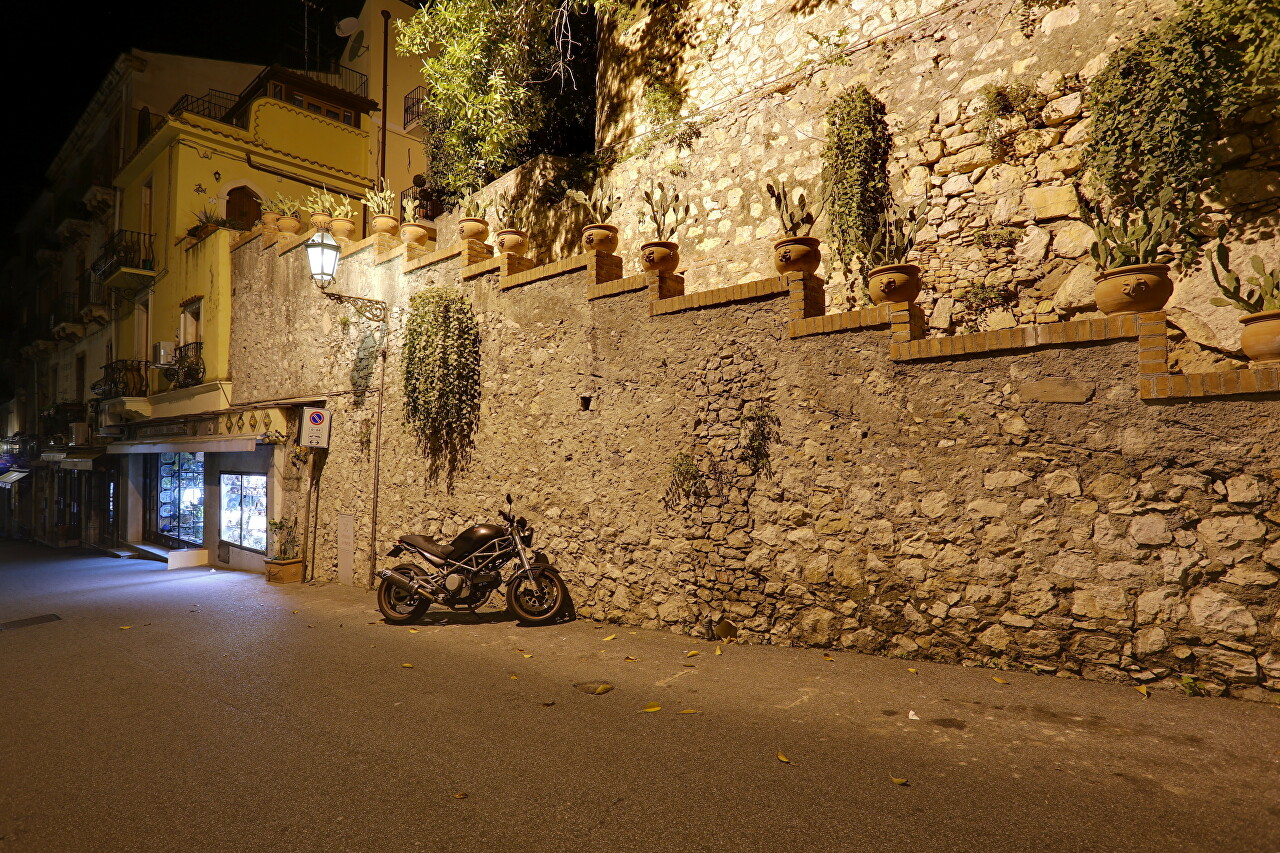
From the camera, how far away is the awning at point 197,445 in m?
11.7

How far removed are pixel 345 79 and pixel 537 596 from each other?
18.7 meters

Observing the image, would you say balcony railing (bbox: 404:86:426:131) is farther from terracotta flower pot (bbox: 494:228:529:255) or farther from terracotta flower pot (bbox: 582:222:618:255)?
terracotta flower pot (bbox: 582:222:618:255)

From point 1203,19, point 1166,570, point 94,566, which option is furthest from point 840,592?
point 94,566

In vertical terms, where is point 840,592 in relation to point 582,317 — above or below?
below

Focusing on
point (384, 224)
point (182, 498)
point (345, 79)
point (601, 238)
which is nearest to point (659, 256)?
point (601, 238)

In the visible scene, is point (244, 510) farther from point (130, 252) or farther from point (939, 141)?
point (939, 141)

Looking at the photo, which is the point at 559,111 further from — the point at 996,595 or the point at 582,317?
the point at 996,595

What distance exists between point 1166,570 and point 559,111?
915 centimetres

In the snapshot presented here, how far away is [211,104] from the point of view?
18016 millimetres

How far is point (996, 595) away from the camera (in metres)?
4.50

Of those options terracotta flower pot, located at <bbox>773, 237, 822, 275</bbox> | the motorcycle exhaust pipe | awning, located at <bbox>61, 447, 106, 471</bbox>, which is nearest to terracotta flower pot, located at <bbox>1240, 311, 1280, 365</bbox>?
terracotta flower pot, located at <bbox>773, 237, 822, 275</bbox>

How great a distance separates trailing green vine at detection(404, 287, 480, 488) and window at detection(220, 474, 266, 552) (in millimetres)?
5264

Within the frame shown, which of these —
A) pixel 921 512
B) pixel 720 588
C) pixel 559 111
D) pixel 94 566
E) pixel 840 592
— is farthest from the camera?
pixel 94 566

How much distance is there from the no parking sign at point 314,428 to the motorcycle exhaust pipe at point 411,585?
4181mm
